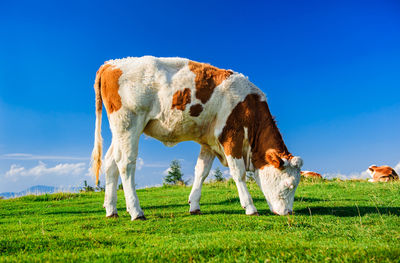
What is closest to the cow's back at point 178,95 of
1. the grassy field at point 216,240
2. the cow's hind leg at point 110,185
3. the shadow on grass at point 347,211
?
the cow's hind leg at point 110,185

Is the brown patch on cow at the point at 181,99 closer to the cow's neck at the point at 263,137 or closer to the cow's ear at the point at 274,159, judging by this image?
the cow's neck at the point at 263,137

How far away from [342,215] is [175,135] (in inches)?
168

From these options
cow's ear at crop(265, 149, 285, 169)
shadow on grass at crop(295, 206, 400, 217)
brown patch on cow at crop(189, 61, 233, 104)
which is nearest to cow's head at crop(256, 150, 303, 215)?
cow's ear at crop(265, 149, 285, 169)

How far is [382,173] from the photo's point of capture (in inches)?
790

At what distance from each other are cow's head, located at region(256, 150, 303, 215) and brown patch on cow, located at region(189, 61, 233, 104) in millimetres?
2078

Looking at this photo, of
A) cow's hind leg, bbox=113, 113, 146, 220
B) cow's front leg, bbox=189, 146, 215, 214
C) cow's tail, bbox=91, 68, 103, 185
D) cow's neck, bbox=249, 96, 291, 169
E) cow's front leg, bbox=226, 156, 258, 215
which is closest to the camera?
cow's hind leg, bbox=113, 113, 146, 220

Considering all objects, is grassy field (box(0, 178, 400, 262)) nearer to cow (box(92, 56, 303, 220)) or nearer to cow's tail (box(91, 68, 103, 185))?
cow (box(92, 56, 303, 220))

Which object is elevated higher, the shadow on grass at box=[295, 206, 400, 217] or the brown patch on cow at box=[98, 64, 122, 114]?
the brown patch on cow at box=[98, 64, 122, 114]

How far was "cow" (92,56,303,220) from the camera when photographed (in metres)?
7.36

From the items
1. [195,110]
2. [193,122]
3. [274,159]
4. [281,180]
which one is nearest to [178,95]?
[195,110]

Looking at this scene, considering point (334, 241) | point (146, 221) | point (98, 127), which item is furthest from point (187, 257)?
point (98, 127)

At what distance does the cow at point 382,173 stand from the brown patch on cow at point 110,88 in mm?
17191

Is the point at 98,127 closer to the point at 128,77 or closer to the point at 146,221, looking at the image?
the point at 128,77

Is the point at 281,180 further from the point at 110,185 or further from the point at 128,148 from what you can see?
the point at 110,185
